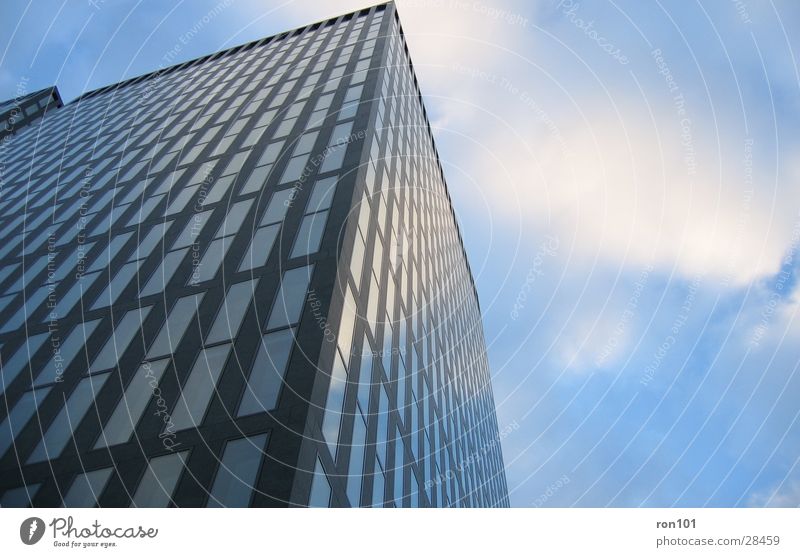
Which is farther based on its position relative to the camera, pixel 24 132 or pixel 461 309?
pixel 24 132

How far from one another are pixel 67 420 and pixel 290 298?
7.86 m

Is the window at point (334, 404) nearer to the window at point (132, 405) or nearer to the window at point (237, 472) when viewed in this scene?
the window at point (237, 472)

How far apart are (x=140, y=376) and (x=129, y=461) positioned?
350 cm

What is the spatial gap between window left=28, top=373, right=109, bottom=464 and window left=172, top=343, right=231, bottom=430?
12.4ft

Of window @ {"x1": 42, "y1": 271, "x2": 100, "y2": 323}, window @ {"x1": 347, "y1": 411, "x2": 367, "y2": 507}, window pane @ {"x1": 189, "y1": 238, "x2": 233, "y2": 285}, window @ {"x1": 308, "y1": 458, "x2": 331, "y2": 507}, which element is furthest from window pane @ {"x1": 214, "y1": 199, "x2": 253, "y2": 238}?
window @ {"x1": 308, "y1": 458, "x2": 331, "y2": 507}

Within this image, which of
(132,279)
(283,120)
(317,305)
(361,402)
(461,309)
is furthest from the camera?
(461,309)

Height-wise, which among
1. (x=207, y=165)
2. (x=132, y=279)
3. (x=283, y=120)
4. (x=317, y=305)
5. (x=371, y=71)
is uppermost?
Answer: (x=371, y=71)

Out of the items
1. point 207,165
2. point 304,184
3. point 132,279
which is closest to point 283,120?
point 207,165

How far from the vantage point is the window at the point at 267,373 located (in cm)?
1680

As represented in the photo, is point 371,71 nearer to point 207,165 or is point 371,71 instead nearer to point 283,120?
point 283,120

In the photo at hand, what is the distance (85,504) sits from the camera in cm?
1656

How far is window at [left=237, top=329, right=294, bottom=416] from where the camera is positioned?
16.8 metres

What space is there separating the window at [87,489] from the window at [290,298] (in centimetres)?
610

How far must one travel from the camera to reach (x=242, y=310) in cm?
2077
